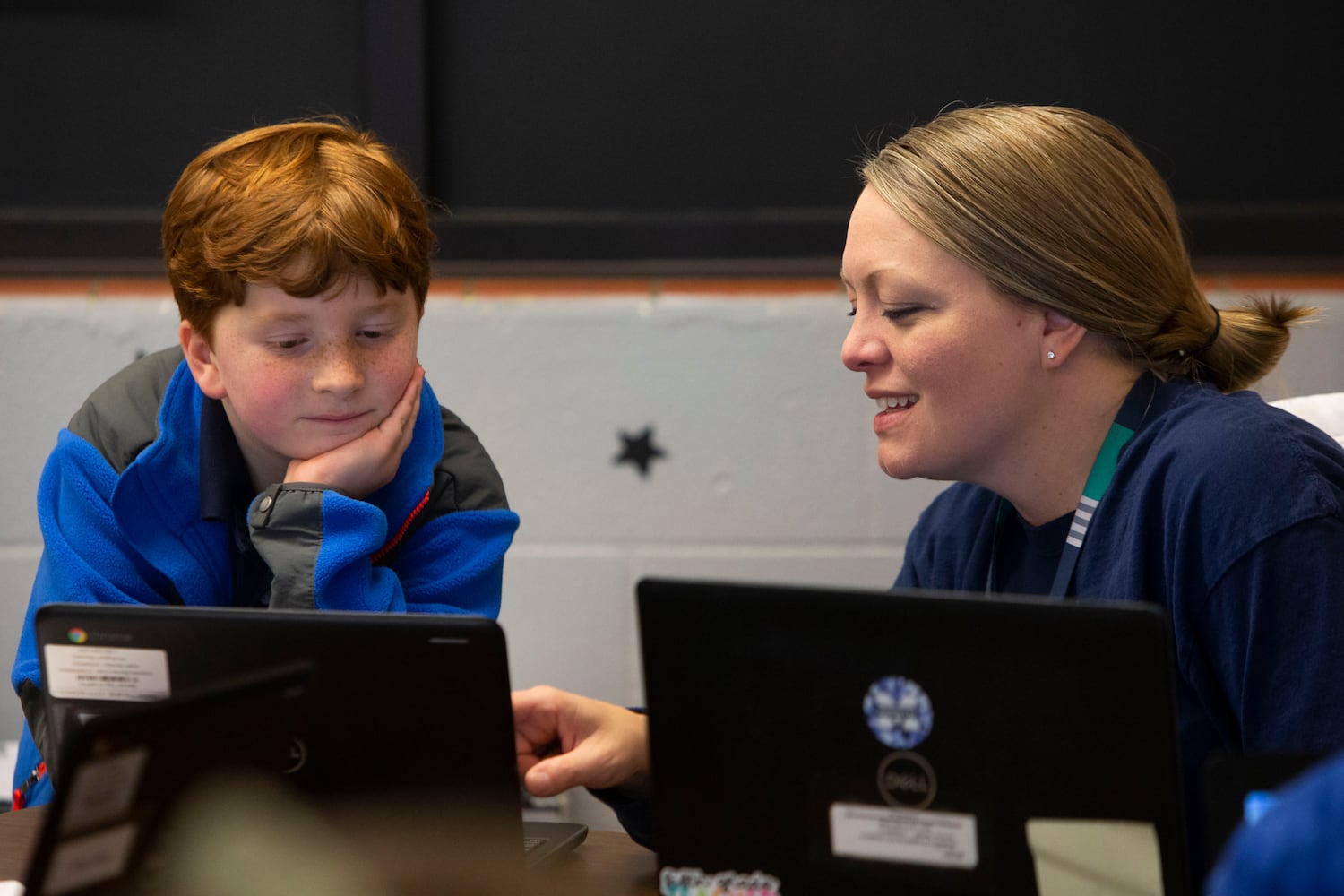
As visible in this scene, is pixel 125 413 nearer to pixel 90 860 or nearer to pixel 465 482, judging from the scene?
pixel 465 482

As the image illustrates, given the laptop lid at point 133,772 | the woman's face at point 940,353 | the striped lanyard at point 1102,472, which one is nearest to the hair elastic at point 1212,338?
the striped lanyard at point 1102,472

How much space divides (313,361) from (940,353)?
2.12 ft

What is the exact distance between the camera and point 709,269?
2.41 meters

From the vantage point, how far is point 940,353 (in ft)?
4.47

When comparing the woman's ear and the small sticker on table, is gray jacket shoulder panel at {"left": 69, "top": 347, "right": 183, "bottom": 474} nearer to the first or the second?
the small sticker on table

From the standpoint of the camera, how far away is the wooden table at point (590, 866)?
1125 mm

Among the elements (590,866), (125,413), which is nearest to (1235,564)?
(590,866)

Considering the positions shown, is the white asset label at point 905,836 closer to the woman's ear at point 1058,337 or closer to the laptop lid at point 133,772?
the laptop lid at point 133,772

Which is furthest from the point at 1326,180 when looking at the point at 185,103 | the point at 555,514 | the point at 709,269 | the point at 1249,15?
the point at 185,103

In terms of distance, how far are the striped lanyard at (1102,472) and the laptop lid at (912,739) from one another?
0.51 meters

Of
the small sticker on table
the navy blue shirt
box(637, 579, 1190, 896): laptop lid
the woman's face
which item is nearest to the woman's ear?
the woman's face

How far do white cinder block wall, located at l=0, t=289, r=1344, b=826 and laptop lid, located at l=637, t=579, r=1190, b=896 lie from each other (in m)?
1.50

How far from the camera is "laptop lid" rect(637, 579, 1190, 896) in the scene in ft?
2.67

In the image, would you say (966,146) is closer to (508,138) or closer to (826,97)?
(826,97)
